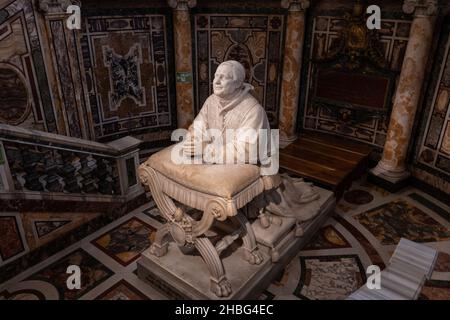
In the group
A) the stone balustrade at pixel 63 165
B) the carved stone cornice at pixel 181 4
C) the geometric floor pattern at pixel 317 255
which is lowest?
the geometric floor pattern at pixel 317 255

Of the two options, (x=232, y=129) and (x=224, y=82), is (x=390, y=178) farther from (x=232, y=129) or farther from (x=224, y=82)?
(x=224, y=82)

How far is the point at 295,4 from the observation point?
6129 mm

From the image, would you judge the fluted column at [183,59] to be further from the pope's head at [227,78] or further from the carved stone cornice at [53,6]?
the pope's head at [227,78]

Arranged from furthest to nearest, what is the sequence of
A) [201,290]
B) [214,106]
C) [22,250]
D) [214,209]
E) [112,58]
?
[112,58] < [22,250] < [214,106] < [201,290] < [214,209]

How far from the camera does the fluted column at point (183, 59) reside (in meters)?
6.37

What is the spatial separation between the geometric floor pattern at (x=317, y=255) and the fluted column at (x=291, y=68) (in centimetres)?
187

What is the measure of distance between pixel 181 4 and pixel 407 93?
4027mm

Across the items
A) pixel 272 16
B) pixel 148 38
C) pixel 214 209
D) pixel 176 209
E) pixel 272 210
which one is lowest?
pixel 272 210

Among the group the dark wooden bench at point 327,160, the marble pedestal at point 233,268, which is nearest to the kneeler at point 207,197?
the marble pedestal at point 233,268

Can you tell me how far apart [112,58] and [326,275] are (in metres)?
5.03

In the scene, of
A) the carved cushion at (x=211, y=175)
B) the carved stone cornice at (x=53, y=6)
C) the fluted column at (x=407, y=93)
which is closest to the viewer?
the carved cushion at (x=211, y=175)

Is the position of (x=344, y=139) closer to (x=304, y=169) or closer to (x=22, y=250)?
(x=304, y=169)

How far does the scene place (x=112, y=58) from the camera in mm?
6434

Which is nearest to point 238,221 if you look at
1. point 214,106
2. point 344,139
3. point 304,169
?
point 214,106
